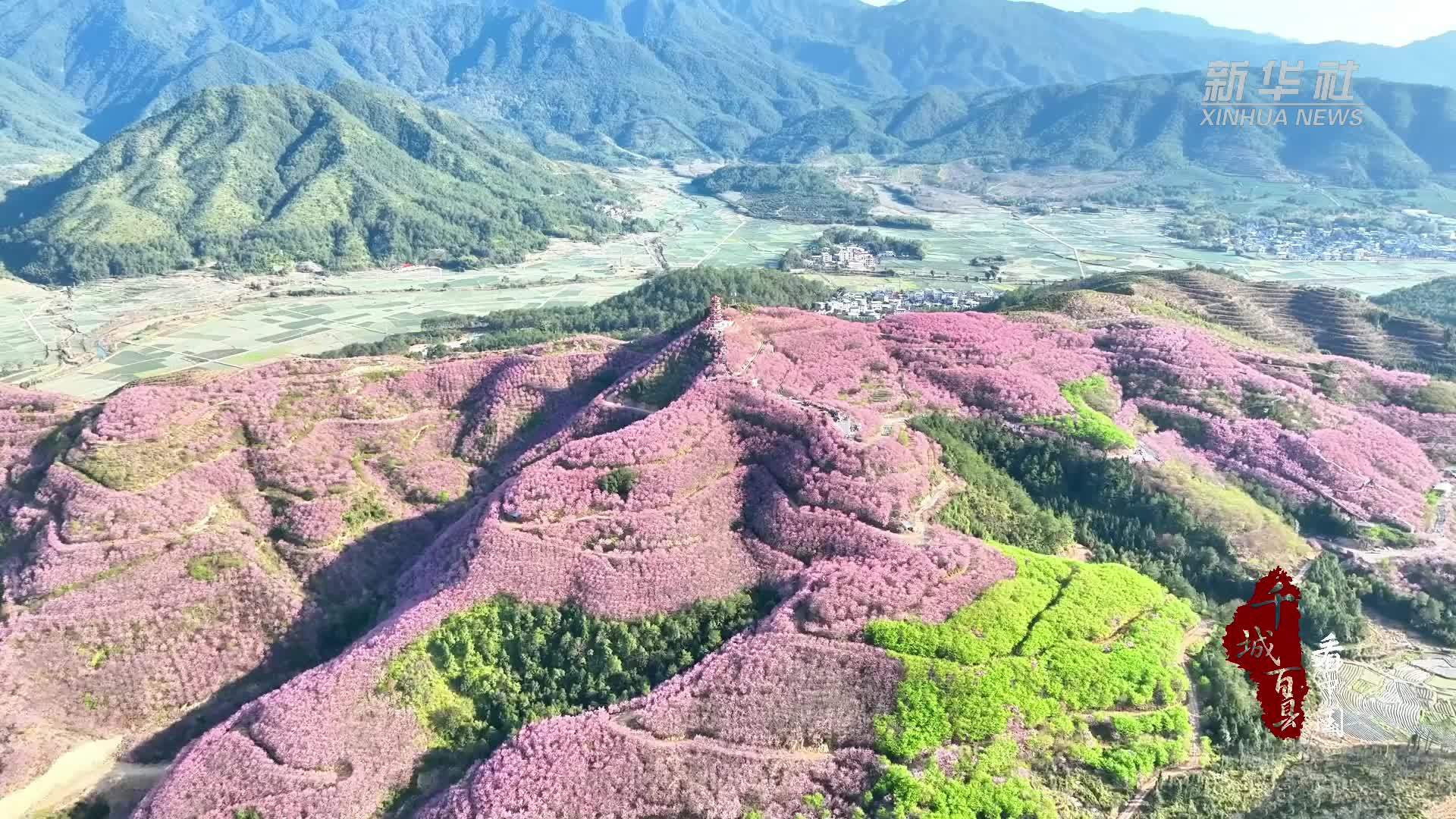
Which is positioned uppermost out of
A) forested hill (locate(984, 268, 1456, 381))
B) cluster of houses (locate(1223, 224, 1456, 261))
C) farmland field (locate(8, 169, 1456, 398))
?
forested hill (locate(984, 268, 1456, 381))

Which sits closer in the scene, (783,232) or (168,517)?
(168,517)

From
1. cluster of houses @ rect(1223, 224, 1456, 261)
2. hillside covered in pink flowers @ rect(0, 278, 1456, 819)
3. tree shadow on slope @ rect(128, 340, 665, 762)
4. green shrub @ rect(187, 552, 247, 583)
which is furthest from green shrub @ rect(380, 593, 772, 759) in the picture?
cluster of houses @ rect(1223, 224, 1456, 261)

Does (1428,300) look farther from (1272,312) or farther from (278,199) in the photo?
(278,199)

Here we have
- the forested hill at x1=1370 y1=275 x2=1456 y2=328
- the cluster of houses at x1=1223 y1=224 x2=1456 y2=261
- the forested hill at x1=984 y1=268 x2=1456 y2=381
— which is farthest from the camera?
the cluster of houses at x1=1223 y1=224 x2=1456 y2=261

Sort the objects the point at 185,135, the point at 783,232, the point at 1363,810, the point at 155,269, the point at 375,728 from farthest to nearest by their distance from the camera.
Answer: the point at 783,232 → the point at 185,135 → the point at 155,269 → the point at 375,728 → the point at 1363,810

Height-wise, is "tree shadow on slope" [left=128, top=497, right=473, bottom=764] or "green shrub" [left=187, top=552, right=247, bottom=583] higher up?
"green shrub" [left=187, top=552, right=247, bottom=583]

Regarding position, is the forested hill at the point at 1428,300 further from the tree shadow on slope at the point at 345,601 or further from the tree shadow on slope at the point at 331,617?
the tree shadow on slope at the point at 331,617

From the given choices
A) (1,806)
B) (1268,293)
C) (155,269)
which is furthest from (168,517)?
(155,269)

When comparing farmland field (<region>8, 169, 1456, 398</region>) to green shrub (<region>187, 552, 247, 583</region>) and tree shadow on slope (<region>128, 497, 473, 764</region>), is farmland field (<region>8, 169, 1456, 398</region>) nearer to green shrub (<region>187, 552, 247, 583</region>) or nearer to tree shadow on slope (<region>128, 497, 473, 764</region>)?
green shrub (<region>187, 552, 247, 583</region>)

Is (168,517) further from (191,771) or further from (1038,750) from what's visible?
(1038,750)
